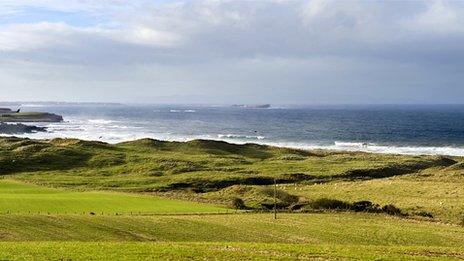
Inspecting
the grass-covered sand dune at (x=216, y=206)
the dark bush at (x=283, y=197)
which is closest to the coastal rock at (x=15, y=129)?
the grass-covered sand dune at (x=216, y=206)

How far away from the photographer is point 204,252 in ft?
84.1

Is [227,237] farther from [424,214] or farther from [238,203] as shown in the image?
[424,214]

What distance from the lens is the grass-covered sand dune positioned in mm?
27531

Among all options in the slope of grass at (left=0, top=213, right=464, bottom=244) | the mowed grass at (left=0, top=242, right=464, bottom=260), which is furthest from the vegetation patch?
the mowed grass at (left=0, top=242, right=464, bottom=260)

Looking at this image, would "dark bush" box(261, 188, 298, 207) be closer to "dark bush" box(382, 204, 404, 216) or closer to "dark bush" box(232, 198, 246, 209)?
"dark bush" box(232, 198, 246, 209)

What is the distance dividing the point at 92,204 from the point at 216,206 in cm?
1097

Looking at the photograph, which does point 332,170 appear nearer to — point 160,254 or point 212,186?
point 212,186

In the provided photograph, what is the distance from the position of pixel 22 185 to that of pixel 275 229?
3398cm

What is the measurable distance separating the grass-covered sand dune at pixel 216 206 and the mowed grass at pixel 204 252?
54 millimetres

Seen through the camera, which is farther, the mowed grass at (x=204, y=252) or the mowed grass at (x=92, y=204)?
the mowed grass at (x=92, y=204)

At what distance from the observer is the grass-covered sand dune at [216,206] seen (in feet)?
90.3

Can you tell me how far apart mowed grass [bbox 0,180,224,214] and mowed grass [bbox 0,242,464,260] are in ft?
54.5

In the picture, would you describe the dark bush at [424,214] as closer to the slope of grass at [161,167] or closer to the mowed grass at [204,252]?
the mowed grass at [204,252]

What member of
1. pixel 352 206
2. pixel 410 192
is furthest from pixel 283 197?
pixel 410 192
